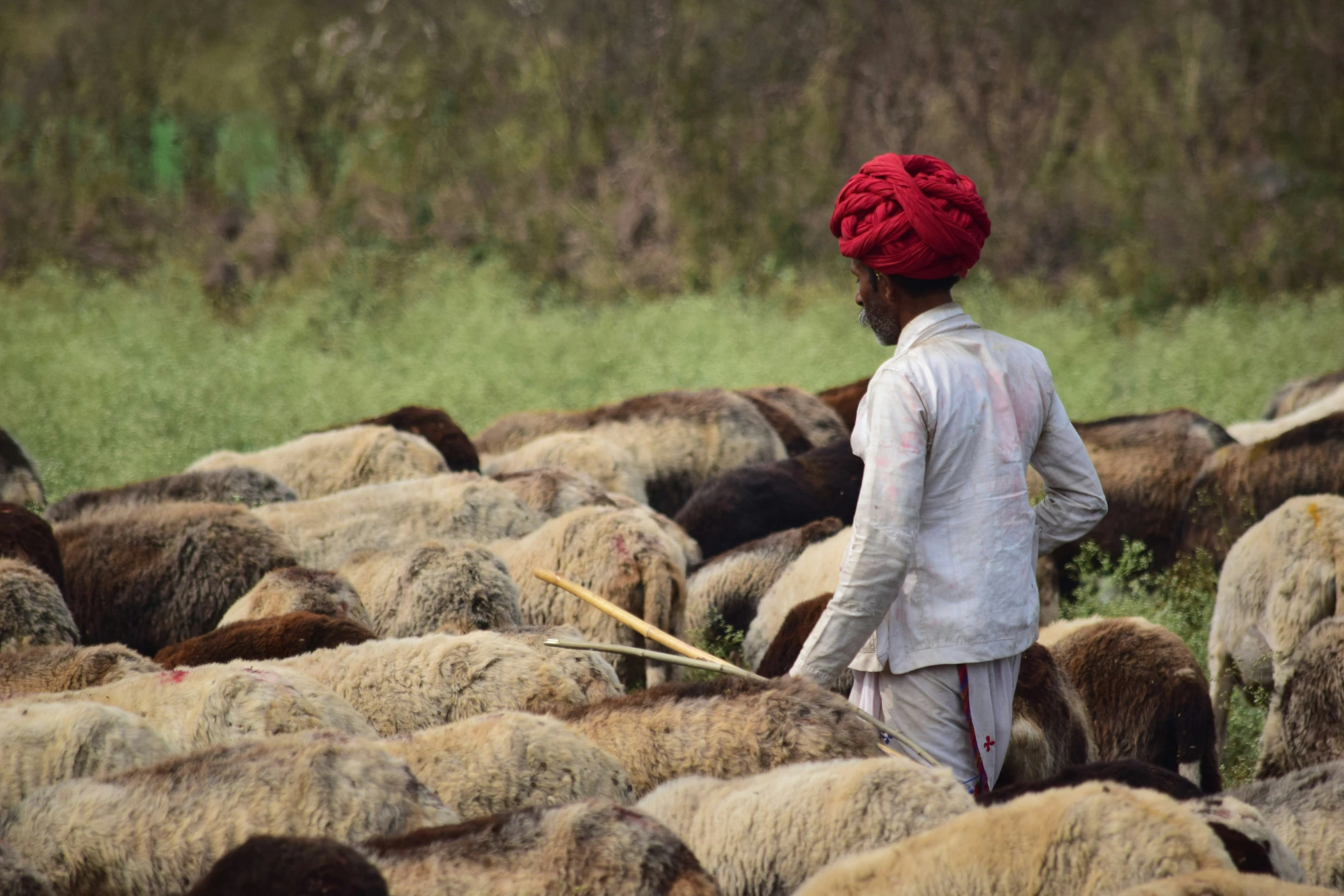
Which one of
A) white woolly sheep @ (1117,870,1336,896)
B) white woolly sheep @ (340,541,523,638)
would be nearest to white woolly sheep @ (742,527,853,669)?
white woolly sheep @ (340,541,523,638)

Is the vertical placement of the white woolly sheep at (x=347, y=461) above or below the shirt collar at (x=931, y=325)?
below

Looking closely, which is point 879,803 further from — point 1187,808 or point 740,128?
point 740,128

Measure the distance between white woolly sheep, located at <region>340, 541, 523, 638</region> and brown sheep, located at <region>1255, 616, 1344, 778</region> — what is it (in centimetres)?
362

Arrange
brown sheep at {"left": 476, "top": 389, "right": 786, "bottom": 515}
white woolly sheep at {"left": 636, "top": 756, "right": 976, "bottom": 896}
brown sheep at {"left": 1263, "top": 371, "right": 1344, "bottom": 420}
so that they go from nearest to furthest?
white woolly sheep at {"left": 636, "top": 756, "right": 976, "bottom": 896}
brown sheep at {"left": 476, "top": 389, "right": 786, "bottom": 515}
brown sheep at {"left": 1263, "top": 371, "right": 1344, "bottom": 420}

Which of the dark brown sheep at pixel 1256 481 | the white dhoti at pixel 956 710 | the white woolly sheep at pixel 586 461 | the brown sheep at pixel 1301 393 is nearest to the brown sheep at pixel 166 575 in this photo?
the white woolly sheep at pixel 586 461

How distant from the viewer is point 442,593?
6.43 m

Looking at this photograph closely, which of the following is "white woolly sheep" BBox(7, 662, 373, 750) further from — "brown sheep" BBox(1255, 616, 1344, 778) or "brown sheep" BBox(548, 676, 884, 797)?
"brown sheep" BBox(1255, 616, 1344, 778)

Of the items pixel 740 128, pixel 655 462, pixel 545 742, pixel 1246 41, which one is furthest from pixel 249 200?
pixel 545 742

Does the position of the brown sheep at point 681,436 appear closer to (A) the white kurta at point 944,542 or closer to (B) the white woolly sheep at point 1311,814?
(B) the white woolly sheep at point 1311,814

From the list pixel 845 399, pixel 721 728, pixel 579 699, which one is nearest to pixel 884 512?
pixel 721 728

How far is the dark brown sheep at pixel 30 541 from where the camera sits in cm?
685

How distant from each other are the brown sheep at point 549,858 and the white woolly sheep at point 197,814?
273 millimetres

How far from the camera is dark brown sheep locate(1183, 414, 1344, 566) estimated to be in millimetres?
8180

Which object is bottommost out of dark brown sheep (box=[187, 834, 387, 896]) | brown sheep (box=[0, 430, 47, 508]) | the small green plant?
the small green plant
